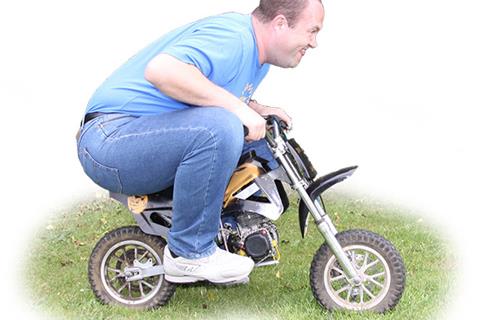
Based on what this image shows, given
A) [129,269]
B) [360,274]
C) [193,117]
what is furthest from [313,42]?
[129,269]

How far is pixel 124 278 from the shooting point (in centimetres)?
675

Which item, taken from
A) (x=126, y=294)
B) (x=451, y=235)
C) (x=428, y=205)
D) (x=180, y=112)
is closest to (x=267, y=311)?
(x=126, y=294)

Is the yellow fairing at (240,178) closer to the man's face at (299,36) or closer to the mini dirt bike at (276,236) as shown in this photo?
the mini dirt bike at (276,236)

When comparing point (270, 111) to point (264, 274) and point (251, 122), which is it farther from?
point (264, 274)

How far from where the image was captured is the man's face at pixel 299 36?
236 inches

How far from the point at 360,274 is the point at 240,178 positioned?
1.00 meters

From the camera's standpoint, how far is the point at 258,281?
23.6 ft

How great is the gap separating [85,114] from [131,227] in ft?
2.81

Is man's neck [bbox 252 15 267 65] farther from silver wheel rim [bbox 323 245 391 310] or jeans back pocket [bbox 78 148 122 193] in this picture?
silver wheel rim [bbox 323 245 391 310]

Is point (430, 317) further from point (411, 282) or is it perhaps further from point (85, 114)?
point (85, 114)

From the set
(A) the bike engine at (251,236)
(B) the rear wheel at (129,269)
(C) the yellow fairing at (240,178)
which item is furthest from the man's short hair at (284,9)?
(B) the rear wheel at (129,269)

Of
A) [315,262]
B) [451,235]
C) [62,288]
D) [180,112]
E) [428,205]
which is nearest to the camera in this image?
[180,112]

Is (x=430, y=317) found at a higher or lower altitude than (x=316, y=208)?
lower

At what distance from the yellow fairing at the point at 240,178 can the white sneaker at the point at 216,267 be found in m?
→ 0.37
